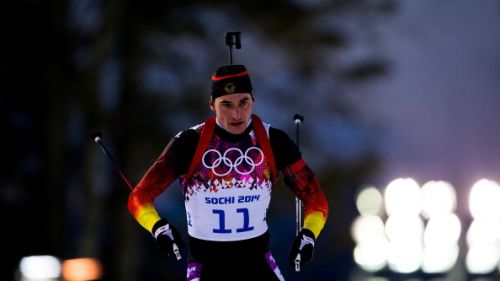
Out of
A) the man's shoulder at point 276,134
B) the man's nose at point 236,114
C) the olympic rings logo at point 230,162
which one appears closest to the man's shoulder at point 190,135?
the olympic rings logo at point 230,162

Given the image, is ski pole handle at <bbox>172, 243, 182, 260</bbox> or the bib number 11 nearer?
ski pole handle at <bbox>172, 243, 182, 260</bbox>

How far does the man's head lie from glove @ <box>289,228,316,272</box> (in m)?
0.71

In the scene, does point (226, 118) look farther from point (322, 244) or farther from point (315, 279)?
point (315, 279)

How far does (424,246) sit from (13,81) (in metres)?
12.7

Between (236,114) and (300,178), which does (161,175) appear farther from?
(300,178)

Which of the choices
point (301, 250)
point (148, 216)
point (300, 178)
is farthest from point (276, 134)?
point (148, 216)

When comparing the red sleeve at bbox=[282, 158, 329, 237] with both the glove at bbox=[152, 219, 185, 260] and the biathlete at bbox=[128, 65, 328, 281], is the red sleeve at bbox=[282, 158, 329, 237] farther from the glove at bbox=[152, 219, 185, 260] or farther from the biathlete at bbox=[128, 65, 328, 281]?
the glove at bbox=[152, 219, 185, 260]

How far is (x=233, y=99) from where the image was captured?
217 inches

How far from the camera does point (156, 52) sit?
19750 millimetres

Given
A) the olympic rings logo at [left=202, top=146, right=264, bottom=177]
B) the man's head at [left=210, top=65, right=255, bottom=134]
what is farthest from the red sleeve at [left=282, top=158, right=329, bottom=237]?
the man's head at [left=210, top=65, right=255, bottom=134]

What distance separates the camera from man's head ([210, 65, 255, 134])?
5523 millimetres

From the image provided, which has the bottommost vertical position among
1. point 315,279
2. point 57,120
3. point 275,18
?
point 315,279

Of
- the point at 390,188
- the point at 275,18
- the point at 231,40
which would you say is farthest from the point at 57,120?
the point at 231,40

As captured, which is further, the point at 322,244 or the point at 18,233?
the point at 322,244
